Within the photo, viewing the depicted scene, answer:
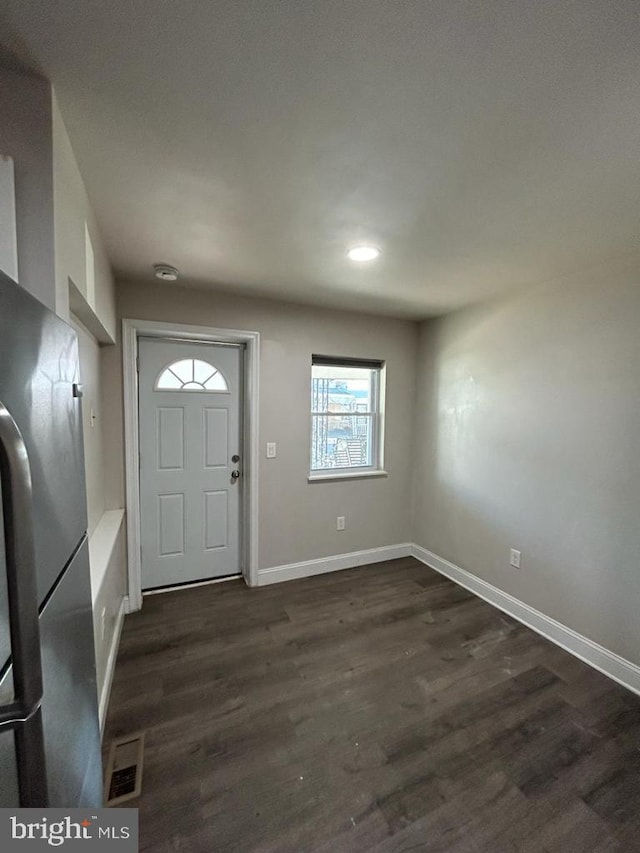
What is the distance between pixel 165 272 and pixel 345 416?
6.30ft

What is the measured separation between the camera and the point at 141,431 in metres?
2.79

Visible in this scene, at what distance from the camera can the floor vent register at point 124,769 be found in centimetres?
139

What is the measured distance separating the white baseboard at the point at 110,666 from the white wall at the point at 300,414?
775 millimetres

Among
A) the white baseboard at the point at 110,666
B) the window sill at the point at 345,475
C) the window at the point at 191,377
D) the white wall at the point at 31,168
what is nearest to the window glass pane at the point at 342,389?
the window sill at the point at 345,475

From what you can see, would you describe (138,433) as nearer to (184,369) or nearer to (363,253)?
(184,369)

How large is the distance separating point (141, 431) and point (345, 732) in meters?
2.33

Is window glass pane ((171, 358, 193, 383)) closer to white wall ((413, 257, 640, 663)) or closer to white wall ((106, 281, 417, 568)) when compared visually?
white wall ((106, 281, 417, 568))

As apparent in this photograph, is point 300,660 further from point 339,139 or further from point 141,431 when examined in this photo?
point 339,139

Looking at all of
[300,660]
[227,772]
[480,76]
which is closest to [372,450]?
[300,660]

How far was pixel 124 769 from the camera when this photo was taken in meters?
1.49

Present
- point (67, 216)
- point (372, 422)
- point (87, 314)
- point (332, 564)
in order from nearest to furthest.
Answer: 1. point (67, 216)
2. point (87, 314)
3. point (332, 564)
4. point (372, 422)

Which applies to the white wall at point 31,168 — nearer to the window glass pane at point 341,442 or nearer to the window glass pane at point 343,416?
the window glass pane at point 343,416

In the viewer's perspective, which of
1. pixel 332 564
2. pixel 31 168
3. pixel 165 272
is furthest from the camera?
pixel 332 564

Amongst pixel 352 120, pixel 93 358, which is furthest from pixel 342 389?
pixel 352 120
